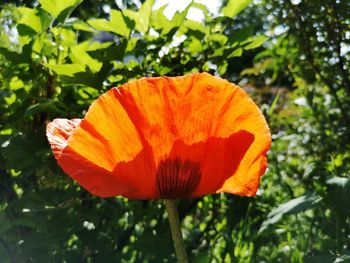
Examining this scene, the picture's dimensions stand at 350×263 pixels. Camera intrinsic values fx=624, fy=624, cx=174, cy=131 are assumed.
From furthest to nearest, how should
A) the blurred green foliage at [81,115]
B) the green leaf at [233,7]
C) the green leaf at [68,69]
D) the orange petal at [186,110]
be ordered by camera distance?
the green leaf at [233,7]
the blurred green foliage at [81,115]
the green leaf at [68,69]
the orange petal at [186,110]

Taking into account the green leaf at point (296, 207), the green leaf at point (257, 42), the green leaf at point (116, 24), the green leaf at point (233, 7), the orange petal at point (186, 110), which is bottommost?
the green leaf at point (296, 207)

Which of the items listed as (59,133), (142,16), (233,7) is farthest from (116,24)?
(59,133)

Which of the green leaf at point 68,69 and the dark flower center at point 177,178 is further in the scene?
the green leaf at point 68,69

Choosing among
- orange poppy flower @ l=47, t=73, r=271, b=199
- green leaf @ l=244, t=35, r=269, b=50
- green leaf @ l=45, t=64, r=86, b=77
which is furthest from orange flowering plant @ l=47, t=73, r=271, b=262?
green leaf @ l=244, t=35, r=269, b=50

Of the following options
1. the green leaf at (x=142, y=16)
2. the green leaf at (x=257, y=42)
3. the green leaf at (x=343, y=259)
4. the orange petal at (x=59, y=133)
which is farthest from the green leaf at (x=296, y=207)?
the orange petal at (x=59, y=133)

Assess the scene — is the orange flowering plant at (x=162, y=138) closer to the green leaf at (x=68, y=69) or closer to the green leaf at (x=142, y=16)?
the green leaf at (x=68, y=69)

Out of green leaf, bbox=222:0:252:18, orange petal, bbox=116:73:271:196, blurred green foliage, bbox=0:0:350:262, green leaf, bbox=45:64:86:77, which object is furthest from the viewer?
green leaf, bbox=222:0:252:18

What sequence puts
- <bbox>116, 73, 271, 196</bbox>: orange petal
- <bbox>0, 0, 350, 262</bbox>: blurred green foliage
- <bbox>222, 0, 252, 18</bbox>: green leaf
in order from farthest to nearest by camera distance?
<bbox>222, 0, 252, 18</bbox>: green leaf → <bbox>0, 0, 350, 262</bbox>: blurred green foliage → <bbox>116, 73, 271, 196</bbox>: orange petal

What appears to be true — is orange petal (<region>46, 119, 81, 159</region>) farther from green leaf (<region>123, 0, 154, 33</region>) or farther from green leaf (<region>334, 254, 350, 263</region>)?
green leaf (<region>334, 254, 350, 263</region>)

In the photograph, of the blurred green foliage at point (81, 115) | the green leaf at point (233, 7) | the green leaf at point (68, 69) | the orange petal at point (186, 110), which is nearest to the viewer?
the orange petal at point (186, 110)
